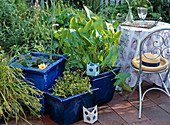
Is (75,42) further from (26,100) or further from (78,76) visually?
(26,100)

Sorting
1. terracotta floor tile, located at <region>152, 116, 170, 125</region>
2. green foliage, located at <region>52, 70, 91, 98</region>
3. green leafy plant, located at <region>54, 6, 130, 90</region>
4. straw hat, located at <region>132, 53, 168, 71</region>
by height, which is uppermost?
green leafy plant, located at <region>54, 6, 130, 90</region>

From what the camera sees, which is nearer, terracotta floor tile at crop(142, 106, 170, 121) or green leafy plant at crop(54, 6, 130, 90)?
green leafy plant at crop(54, 6, 130, 90)

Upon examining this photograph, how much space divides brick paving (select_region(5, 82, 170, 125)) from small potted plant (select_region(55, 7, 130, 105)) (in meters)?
0.16

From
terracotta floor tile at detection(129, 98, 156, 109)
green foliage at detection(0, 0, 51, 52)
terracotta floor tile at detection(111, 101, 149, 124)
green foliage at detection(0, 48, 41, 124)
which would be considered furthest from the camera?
green foliage at detection(0, 0, 51, 52)

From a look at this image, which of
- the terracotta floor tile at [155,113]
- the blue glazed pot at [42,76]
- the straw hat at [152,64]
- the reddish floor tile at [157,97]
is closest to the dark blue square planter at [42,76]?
the blue glazed pot at [42,76]

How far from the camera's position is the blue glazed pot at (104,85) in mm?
2630

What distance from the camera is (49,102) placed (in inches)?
Answer: 97.7

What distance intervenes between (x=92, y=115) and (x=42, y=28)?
1.72 meters

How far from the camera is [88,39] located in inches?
96.3

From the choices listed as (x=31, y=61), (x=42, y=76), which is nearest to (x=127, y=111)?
(x=42, y=76)

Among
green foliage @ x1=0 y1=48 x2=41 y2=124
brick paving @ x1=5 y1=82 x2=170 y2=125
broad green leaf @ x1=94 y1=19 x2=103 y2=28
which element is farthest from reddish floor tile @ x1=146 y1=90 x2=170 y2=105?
green foliage @ x1=0 y1=48 x2=41 y2=124

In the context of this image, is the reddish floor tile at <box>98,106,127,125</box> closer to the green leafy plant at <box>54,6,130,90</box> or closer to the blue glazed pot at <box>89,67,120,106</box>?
the blue glazed pot at <box>89,67,120,106</box>

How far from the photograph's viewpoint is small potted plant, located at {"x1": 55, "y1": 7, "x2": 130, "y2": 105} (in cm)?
246

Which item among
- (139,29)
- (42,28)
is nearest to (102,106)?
(139,29)
